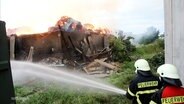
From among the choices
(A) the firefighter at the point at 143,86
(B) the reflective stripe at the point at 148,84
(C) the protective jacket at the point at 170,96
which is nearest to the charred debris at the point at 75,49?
(A) the firefighter at the point at 143,86

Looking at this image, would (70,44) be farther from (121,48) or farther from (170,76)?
(170,76)

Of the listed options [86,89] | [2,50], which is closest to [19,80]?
[86,89]

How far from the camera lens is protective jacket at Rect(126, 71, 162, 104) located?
171 inches

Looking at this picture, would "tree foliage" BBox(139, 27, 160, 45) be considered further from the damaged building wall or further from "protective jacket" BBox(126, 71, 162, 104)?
"protective jacket" BBox(126, 71, 162, 104)

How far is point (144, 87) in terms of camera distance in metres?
4.38

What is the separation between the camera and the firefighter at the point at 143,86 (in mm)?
4356

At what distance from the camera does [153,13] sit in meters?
6.06

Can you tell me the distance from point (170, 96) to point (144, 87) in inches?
42.0

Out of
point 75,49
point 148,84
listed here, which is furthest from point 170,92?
point 75,49

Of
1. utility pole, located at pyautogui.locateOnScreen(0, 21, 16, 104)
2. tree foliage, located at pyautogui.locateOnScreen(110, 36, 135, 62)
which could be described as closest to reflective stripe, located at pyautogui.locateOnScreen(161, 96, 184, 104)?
utility pole, located at pyautogui.locateOnScreen(0, 21, 16, 104)

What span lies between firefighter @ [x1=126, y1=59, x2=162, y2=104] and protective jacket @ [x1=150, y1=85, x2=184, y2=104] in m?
0.92

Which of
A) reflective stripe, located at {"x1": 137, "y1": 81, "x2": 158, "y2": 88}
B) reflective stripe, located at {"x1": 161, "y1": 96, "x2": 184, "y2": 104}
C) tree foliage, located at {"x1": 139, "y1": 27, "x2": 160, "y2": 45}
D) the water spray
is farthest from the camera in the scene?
the water spray

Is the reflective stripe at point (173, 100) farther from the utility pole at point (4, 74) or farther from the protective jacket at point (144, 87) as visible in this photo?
the utility pole at point (4, 74)

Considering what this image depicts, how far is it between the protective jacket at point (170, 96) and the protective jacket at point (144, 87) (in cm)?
92
